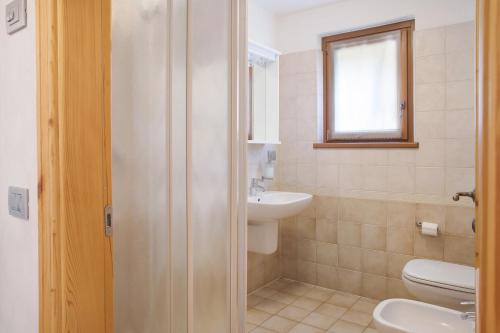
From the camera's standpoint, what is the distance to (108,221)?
90 cm

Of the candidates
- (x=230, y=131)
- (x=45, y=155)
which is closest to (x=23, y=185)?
(x=45, y=155)

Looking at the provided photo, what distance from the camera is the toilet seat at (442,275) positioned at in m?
1.88

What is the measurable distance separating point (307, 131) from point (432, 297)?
4.98ft

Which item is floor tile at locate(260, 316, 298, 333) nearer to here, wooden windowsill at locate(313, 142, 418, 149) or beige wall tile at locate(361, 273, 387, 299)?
beige wall tile at locate(361, 273, 387, 299)

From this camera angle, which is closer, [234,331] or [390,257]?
[234,331]

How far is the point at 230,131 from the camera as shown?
1.26m

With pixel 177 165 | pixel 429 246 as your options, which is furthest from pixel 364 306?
pixel 177 165

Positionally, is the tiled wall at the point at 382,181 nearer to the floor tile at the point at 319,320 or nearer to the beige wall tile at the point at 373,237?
the beige wall tile at the point at 373,237

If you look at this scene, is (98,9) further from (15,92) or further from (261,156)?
(261,156)

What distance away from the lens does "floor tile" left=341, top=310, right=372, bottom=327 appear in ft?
7.83

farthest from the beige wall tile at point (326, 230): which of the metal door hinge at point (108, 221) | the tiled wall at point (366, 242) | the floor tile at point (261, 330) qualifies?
the metal door hinge at point (108, 221)

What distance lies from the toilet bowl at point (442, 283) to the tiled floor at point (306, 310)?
49cm

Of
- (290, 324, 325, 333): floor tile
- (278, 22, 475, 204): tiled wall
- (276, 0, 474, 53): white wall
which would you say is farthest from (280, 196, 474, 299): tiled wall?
(276, 0, 474, 53): white wall

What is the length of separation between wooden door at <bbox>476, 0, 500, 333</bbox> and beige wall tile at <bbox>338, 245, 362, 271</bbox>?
240 centimetres
